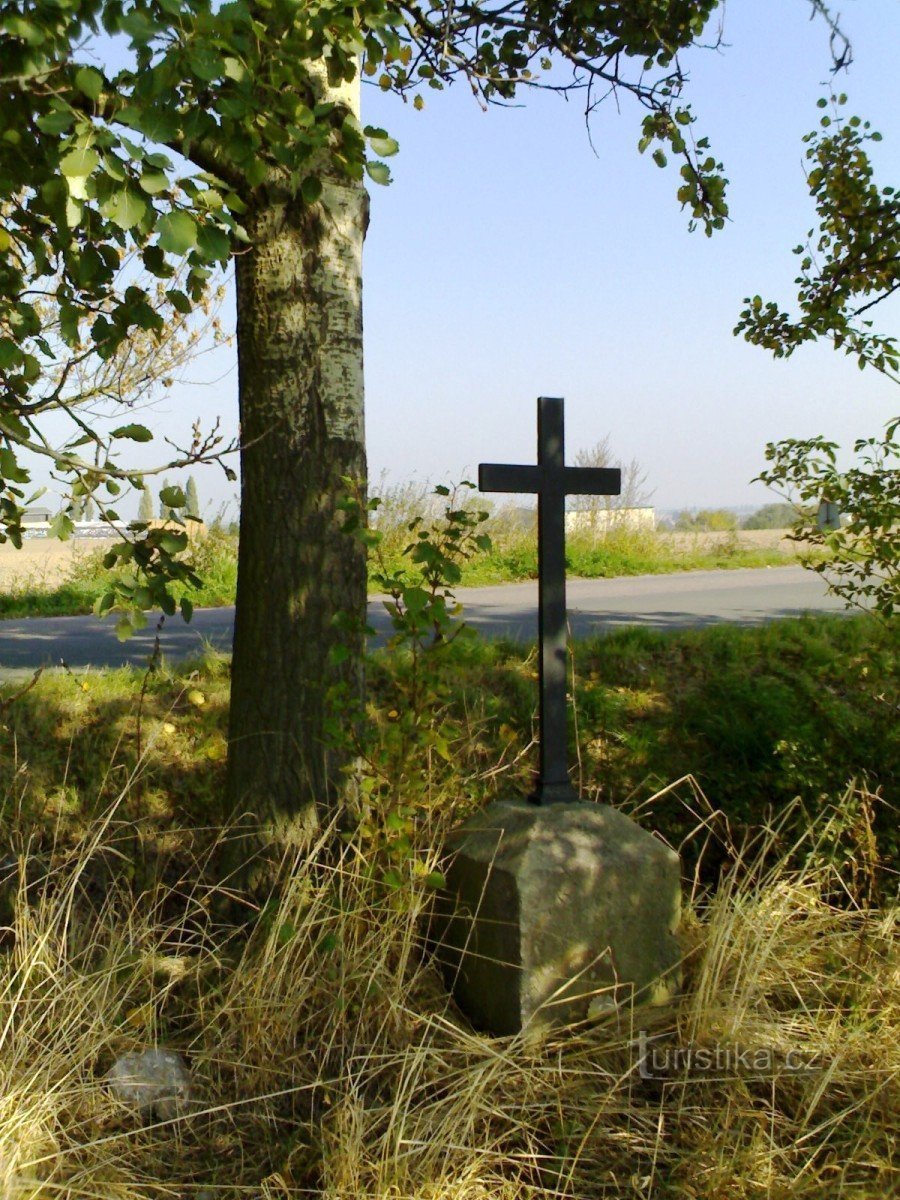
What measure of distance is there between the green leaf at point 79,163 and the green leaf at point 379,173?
111 centimetres

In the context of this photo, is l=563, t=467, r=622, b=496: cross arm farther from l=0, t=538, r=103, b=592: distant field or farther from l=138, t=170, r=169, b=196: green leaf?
l=0, t=538, r=103, b=592: distant field

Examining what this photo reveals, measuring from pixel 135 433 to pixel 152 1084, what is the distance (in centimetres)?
184

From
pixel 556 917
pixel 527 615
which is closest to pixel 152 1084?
pixel 556 917

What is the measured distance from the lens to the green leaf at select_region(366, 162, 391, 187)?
141 inches

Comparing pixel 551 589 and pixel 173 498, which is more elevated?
pixel 173 498

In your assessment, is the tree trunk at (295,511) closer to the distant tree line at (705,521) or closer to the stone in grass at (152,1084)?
the stone in grass at (152,1084)

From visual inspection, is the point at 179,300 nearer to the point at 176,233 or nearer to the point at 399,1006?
the point at 176,233

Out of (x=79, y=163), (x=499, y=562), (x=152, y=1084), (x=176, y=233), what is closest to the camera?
(x=79, y=163)

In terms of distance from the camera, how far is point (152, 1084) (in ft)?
10.6

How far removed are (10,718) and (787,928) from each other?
3558mm

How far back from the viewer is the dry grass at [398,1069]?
9.65 feet

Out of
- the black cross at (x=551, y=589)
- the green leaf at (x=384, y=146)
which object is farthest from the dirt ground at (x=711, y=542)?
the green leaf at (x=384, y=146)

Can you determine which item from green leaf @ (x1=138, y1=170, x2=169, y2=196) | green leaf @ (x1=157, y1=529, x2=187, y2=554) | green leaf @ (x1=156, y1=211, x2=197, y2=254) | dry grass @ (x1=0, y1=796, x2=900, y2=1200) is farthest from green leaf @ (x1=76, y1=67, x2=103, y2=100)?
dry grass @ (x1=0, y1=796, x2=900, y2=1200)

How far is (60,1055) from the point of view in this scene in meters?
3.23
